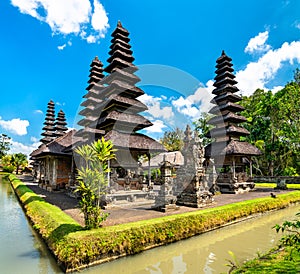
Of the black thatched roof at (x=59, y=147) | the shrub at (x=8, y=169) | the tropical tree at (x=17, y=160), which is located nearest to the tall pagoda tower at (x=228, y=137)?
the black thatched roof at (x=59, y=147)

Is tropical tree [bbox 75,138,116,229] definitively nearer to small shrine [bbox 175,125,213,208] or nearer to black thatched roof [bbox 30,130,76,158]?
small shrine [bbox 175,125,213,208]

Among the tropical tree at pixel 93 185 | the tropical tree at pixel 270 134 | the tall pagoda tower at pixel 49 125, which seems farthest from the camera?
the tall pagoda tower at pixel 49 125

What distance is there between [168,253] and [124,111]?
10.2 metres

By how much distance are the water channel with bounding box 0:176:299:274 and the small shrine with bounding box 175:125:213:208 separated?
8.16 ft

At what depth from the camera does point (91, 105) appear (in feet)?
68.3

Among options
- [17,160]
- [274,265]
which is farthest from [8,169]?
[274,265]

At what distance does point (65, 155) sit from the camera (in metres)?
20.2

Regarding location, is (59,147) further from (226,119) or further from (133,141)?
(226,119)

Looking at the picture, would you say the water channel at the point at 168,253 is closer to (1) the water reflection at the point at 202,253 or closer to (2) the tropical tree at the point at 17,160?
(1) the water reflection at the point at 202,253

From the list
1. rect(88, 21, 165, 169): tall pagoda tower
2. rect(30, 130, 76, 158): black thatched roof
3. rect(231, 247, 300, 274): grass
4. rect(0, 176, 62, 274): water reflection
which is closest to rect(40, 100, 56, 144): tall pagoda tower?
rect(30, 130, 76, 158): black thatched roof

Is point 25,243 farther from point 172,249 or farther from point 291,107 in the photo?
point 291,107

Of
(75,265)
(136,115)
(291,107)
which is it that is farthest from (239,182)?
(75,265)

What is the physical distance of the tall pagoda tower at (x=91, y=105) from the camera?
685 inches

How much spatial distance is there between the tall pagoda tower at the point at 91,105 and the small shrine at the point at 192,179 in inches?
274
